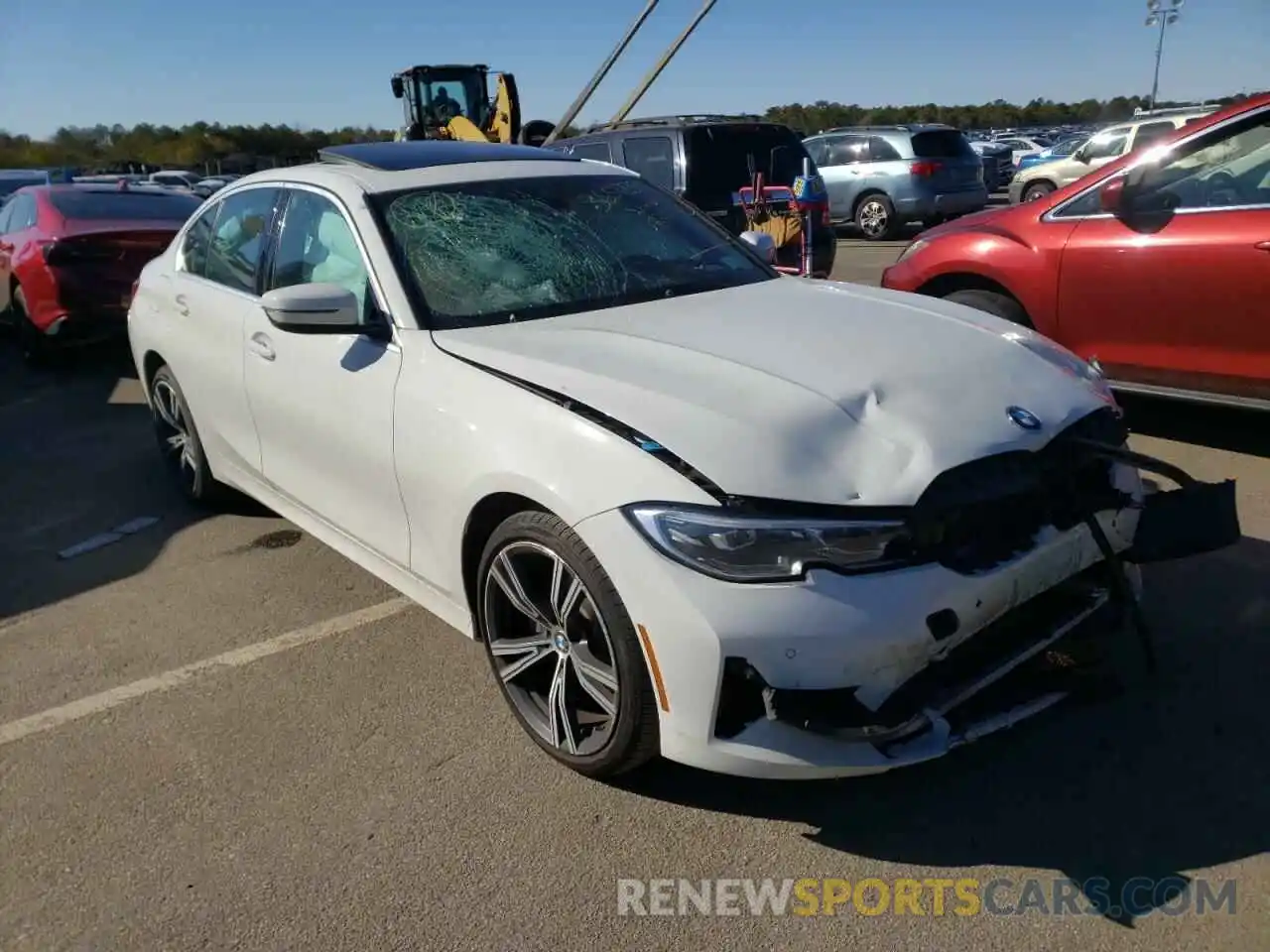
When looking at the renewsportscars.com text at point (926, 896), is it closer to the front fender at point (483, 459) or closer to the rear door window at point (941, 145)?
the front fender at point (483, 459)

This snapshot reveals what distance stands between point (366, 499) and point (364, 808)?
1077 millimetres

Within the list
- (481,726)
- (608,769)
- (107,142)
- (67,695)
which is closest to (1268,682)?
(608,769)

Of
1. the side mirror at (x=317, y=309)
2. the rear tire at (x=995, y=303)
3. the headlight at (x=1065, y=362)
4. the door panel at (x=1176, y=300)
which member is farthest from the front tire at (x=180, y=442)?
the door panel at (x=1176, y=300)

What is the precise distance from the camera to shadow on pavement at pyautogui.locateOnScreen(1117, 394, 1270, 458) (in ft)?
17.8

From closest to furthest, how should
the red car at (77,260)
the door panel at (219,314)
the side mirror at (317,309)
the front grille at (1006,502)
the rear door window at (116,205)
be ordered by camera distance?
the front grille at (1006,502) → the side mirror at (317,309) → the door panel at (219,314) → the red car at (77,260) → the rear door window at (116,205)

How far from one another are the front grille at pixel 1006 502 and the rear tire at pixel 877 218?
14.3 meters

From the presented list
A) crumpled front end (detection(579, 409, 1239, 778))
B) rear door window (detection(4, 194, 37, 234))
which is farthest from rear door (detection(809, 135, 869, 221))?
crumpled front end (detection(579, 409, 1239, 778))

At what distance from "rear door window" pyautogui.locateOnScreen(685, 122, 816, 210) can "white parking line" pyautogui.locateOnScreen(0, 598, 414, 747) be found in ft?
22.2

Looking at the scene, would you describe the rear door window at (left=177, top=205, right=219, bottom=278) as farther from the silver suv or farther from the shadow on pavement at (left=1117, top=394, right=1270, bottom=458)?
the silver suv

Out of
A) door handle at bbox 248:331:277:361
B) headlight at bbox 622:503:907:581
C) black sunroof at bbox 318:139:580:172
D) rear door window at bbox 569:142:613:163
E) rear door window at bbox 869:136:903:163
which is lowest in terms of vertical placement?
headlight at bbox 622:503:907:581

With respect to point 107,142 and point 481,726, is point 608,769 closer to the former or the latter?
point 481,726

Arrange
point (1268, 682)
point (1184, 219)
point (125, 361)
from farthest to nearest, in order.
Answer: point (125, 361) < point (1184, 219) < point (1268, 682)

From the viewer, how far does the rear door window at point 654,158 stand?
9.98 metres

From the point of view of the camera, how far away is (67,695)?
3.61m
